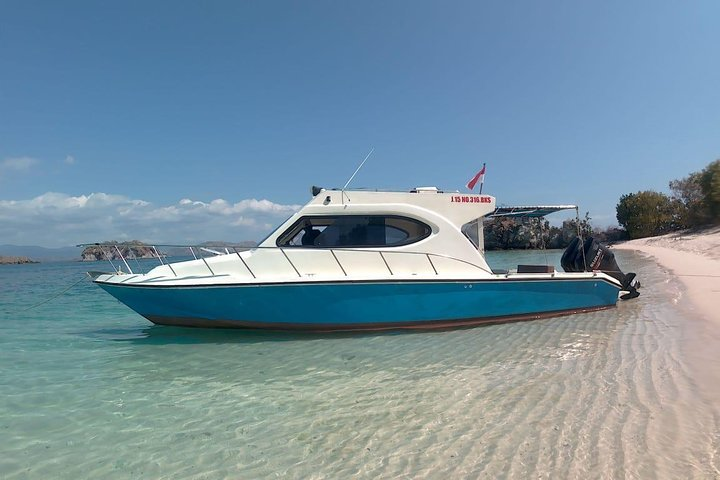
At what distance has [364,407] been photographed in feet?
13.0

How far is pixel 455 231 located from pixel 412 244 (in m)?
0.95

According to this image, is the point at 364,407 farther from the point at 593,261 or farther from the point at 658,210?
the point at 658,210

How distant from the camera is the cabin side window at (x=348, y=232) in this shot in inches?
309

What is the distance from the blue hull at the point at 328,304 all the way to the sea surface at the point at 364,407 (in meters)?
0.30

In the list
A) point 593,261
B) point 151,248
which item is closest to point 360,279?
point 151,248

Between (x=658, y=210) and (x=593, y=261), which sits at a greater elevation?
(x=658, y=210)

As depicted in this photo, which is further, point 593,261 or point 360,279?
point 593,261

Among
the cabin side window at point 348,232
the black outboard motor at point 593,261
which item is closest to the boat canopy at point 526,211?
the black outboard motor at point 593,261

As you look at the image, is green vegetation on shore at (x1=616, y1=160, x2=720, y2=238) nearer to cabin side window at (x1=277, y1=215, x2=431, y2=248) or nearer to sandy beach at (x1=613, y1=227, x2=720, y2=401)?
sandy beach at (x1=613, y1=227, x2=720, y2=401)

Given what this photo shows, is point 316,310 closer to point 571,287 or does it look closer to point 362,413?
point 362,413

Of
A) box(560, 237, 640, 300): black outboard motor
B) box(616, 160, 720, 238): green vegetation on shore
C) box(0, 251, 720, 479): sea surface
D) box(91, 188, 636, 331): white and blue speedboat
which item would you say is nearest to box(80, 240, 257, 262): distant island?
box(91, 188, 636, 331): white and blue speedboat

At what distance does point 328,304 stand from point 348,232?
1537 millimetres

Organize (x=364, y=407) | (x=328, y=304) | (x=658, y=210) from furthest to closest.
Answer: (x=658, y=210)
(x=328, y=304)
(x=364, y=407)

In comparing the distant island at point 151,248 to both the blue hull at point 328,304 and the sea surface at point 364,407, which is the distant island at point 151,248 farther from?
the sea surface at point 364,407
